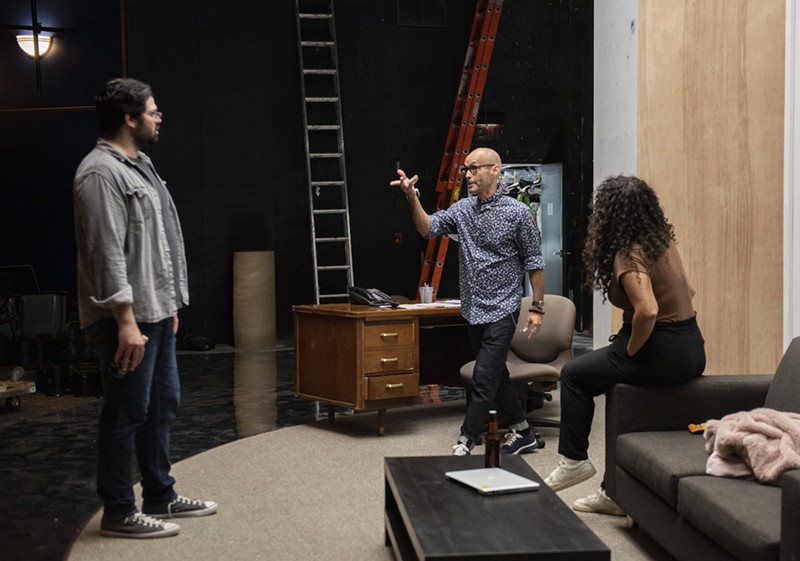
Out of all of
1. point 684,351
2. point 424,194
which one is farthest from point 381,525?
point 424,194

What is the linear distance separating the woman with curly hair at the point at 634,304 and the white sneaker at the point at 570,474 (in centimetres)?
2

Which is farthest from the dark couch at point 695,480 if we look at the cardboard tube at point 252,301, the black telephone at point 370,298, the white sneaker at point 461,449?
the cardboard tube at point 252,301

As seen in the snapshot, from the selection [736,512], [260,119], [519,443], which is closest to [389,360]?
[519,443]

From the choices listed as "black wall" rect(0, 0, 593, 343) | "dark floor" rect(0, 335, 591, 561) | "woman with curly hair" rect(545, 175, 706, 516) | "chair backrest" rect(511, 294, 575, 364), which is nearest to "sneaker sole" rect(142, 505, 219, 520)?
"dark floor" rect(0, 335, 591, 561)

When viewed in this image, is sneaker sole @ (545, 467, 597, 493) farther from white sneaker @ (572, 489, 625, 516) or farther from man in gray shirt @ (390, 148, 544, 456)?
man in gray shirt @ (390, 148, 544, 456)

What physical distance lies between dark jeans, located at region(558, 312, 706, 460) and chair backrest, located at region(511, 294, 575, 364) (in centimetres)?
167

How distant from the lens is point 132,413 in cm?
359

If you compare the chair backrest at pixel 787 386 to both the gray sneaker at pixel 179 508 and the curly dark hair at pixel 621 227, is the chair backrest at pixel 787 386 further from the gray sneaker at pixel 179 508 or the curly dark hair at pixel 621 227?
the gray sneaker at pixel 179 508

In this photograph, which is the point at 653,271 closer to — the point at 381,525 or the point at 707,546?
the point at 707,546

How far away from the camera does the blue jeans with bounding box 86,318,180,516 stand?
3.56 metres

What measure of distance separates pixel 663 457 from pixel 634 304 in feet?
2.08

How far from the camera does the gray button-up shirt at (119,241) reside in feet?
11.3

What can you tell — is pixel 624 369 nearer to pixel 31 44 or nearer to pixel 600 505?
pixel 600 505

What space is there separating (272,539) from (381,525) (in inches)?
16.9
